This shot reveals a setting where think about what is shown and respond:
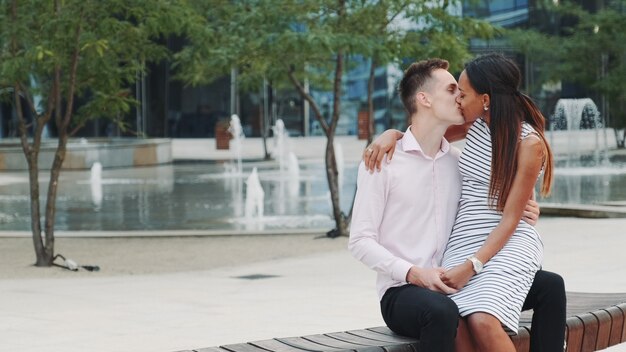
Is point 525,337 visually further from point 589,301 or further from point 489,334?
point 589,301

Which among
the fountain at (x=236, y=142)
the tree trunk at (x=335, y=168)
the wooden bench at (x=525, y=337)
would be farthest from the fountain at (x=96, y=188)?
the wooden bench at (x=525, y=337)

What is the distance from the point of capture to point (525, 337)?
497 centimetres

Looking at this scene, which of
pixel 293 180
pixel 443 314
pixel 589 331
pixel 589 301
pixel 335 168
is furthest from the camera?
pixel 293 180

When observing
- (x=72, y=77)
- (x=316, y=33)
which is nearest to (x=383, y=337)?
(x=72, y=77)

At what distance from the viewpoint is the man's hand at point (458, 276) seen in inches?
189

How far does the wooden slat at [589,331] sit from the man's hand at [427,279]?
0.86 metres

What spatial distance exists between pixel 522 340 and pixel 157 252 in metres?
9.72

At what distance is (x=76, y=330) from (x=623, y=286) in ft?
12.6

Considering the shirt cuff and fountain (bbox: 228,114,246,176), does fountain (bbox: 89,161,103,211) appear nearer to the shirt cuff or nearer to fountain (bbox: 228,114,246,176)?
fountain (bbox: 228,114,246,176)

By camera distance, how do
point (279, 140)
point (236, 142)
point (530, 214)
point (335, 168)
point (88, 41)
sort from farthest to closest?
point (236, 142)
point (279, 140)
point (335, 168)
point (88, 41)
point (530, 214)

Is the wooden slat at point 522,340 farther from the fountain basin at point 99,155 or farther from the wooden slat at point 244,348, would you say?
the fountain basin at point 99,155

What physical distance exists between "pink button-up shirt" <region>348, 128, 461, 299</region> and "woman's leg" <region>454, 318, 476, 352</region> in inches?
12.2

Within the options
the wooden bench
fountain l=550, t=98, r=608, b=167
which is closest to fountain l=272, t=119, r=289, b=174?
fountain l=550, t=98, r=608, b=167

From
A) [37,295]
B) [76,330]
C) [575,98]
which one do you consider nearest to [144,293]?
[37,295]
